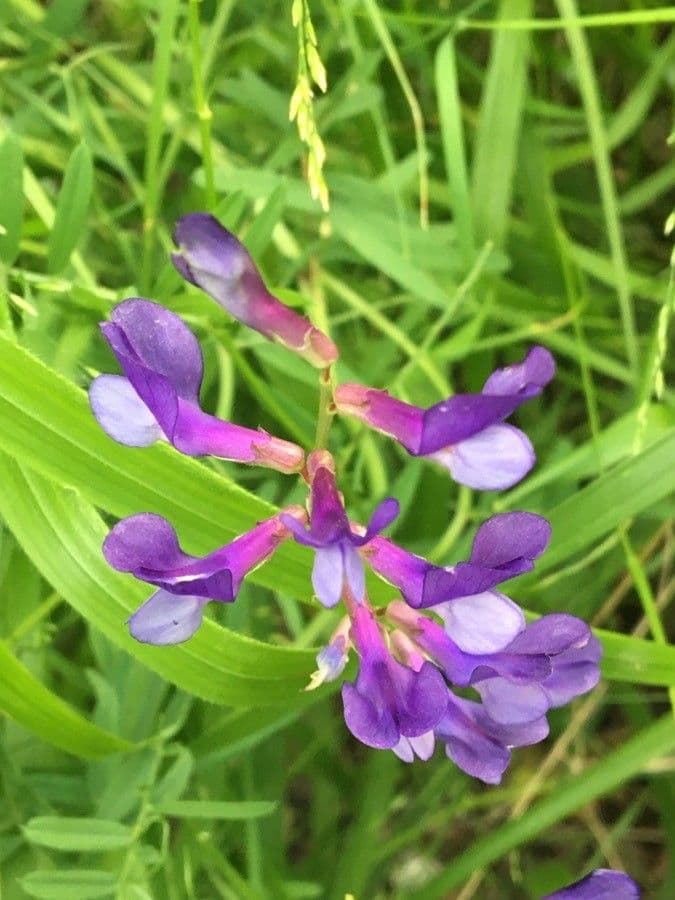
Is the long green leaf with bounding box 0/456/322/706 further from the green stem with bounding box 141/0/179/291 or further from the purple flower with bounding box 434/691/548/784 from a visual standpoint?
A: the green stem with bounding box 141/0/179/291

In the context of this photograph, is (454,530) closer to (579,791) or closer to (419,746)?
(579,791)

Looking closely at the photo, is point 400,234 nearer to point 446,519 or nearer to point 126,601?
point 446,519

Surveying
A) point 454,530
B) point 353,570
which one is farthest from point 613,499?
point 353,570

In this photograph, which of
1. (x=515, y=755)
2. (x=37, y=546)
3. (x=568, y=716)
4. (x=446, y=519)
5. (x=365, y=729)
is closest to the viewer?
(x=365, y=729)

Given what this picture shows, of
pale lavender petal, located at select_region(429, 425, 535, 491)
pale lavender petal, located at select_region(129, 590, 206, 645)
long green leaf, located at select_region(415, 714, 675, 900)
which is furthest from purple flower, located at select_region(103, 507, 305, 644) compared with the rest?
long green leaf, located at select_region(415, 714, 675, 900)

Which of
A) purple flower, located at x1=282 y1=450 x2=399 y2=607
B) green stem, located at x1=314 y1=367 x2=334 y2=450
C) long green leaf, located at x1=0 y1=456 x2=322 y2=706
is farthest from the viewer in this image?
long green leaf, located at x1=0 y1=456 x2=322 y2=706

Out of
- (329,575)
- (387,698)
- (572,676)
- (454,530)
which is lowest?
(454,530)

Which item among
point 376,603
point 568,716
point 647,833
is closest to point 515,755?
point 568,716
